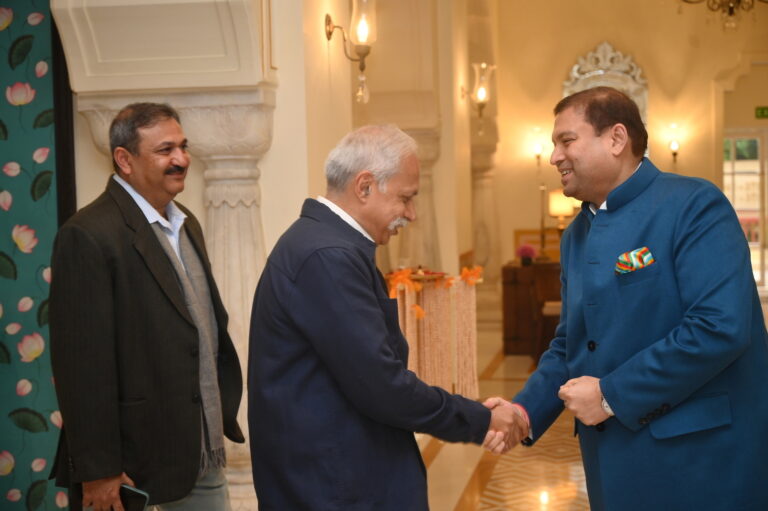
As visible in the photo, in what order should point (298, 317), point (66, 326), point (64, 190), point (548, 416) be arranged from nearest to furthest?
point (298, 317), point (66, 326), point (548, 416), point (64, 190)

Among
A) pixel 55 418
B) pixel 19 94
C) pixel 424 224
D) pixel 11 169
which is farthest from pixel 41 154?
pixel 424 224

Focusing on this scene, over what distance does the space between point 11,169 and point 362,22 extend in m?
2.01

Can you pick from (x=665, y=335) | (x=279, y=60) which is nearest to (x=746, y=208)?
(x=279, y=60)

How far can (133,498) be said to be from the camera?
2658mm

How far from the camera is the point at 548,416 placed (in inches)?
116

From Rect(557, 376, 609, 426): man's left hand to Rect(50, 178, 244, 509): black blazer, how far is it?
42.9 inches

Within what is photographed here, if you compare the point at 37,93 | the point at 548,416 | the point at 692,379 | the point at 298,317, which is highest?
the point at 37,93

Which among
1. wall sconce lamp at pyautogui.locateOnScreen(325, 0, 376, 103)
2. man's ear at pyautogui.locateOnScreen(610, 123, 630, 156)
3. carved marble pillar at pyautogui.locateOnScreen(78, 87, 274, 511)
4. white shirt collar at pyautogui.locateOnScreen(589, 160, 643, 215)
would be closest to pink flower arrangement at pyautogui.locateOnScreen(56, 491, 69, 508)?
carved marble pillar at pyautogui.locateOnScreen(78, 87, 274, 511)

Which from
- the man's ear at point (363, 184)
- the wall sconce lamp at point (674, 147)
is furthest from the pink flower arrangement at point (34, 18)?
the wall sconce lamp at point (674, 147)

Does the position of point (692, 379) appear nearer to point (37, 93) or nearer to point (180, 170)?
point (180, 170)

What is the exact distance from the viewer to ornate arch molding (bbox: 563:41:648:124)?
14.5m

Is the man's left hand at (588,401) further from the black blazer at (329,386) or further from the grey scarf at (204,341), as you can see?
the grey scarf at (204,341)

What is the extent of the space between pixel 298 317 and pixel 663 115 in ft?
43.3

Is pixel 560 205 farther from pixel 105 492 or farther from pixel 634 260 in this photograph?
pixel 105 492
